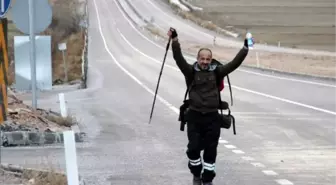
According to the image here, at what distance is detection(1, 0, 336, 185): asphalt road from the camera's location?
977cm

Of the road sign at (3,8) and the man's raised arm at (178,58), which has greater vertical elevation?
the road sign at (3,8)

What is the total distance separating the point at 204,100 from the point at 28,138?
518 cm

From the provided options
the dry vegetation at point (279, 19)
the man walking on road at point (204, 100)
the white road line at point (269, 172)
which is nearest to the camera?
the man walking on road at point (204, 100)

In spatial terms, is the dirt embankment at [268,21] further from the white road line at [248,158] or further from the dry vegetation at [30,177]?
the dry vegetation at [30,177]

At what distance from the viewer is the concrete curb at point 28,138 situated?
40.0 ft

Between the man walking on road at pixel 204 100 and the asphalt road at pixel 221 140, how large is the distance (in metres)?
1.07

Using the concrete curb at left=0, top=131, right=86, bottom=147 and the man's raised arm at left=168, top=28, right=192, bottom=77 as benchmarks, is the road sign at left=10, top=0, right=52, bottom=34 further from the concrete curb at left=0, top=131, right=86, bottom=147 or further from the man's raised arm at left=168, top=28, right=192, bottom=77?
the man's raised arm at left=168, top=28, right=192, bottom=77

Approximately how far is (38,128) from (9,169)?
13.4 feet

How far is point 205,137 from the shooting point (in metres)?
8.17

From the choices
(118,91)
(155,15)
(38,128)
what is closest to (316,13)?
(155,15)

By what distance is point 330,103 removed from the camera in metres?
20.9

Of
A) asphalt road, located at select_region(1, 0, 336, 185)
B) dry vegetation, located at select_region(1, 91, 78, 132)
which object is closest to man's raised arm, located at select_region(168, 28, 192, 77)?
asphalt road, located at select_region(1, 0, 336, 185)

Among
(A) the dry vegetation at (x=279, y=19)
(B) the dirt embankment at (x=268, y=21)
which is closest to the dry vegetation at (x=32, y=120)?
(B) the dirt embankment at (x=268, y=21)

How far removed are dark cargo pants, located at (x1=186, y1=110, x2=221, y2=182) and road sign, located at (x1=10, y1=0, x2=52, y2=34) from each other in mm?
6893
